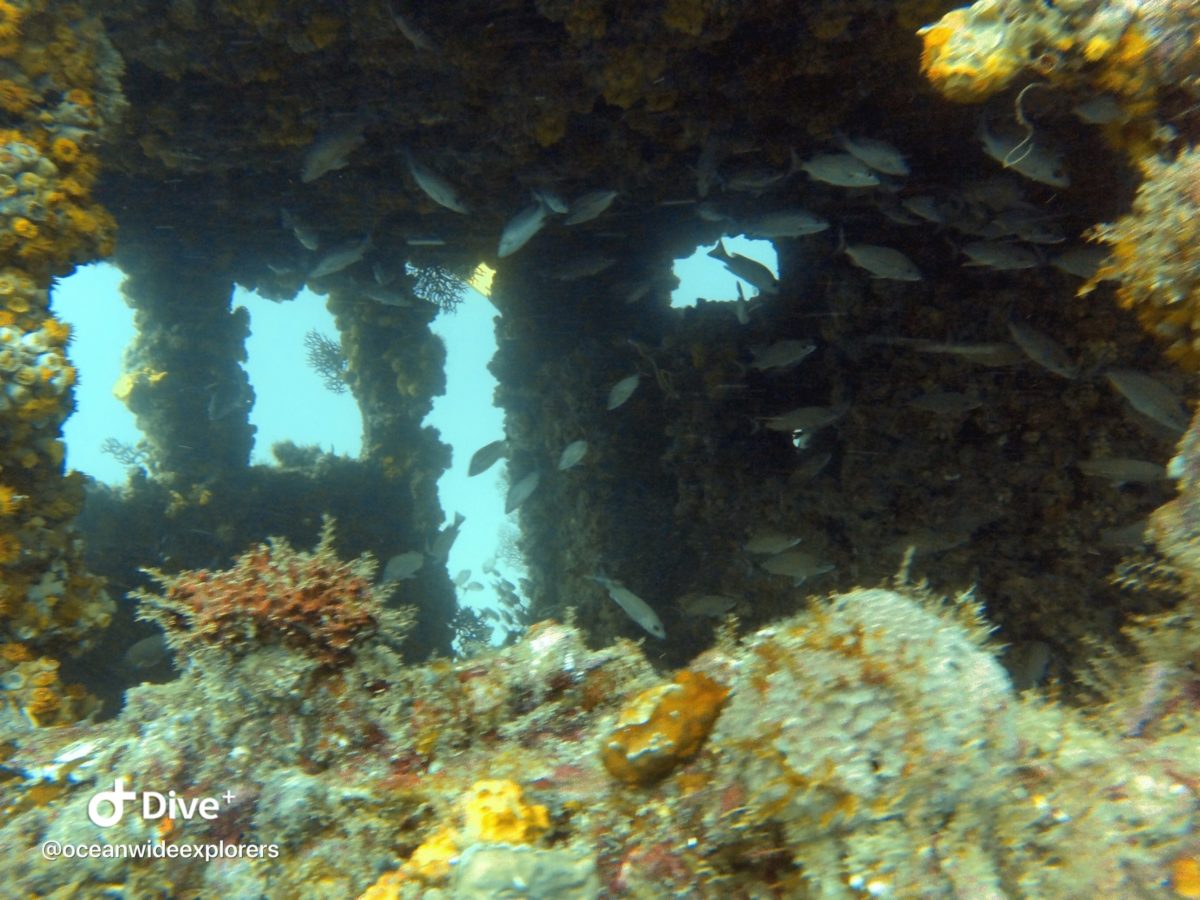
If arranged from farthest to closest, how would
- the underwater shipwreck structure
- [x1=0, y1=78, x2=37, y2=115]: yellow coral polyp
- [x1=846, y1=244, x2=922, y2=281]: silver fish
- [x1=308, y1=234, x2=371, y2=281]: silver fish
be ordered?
[x1=308, y1=234, x2=371, y2=281]: silver fish, [x1=846, y1=244, x2=922, y2=281]: silver fish, [x1=0, y1=78, x2=37, y2=115]: yellow coral polyp, the underwater shipwreck structure

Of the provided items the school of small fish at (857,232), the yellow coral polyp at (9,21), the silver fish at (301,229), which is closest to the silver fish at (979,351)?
the school of small fish at (857,232)

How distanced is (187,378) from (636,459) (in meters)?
5.78

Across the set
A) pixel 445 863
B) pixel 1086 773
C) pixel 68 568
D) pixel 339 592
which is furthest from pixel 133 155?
pixel 1086 773

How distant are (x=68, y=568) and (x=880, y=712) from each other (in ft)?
14.1

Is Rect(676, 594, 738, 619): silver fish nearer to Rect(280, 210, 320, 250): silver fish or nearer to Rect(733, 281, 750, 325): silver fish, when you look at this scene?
Rect(733, 281, 750, 325): silver fish

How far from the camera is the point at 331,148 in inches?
191

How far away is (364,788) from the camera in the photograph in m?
2.44

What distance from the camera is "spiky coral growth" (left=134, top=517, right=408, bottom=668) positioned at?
9.12 feet

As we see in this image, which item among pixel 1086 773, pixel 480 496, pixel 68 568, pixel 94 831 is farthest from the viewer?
pixel 480 496

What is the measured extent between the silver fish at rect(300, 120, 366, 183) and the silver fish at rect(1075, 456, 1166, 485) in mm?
5286

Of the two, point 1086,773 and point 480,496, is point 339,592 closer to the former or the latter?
point 1086,773

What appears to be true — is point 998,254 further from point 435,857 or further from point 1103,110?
point 435,857

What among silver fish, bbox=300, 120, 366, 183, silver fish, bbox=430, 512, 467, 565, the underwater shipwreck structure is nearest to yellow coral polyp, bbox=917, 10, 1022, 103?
the underwater shipwreck structure

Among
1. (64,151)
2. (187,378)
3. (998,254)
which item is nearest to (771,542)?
(998,254)
